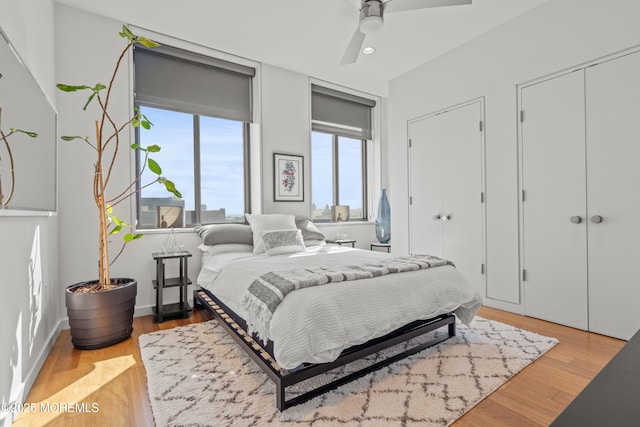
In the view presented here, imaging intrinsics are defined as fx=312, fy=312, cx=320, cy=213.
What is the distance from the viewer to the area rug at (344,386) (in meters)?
1.58

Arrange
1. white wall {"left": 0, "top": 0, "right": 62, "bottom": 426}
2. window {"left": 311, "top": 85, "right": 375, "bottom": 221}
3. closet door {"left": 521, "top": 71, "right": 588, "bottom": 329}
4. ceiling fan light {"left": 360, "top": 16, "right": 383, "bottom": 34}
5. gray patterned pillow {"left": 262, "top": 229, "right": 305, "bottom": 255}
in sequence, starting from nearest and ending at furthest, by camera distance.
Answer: white wall {"left": 0, "top": 0, "right": 62, "bottom": 426}
ceiling fan light {"left": 360, "top": 16, "right": 383, "bottom": 34}
closet door {"left": 521, "top": 71, "right": 588, "bottom": 329}
gray patterned pillow {"left": 262, "top": 229, "right": 305, "bottom": 255}
window {"left": 311, "top": 85, "right": 375, "bottom": 221}

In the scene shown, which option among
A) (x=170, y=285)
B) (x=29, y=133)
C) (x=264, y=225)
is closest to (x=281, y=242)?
(x=264, y=225)

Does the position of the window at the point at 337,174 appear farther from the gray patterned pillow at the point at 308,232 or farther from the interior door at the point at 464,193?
the interior door at the point at 464,193

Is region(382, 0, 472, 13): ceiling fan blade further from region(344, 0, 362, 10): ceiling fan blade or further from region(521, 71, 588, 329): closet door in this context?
region(521, 71, 588, 329): closet door

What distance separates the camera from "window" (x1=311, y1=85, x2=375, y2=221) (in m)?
4.79

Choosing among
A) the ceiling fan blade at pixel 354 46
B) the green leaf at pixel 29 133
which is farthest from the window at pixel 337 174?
the green leaf at pixel 29 133

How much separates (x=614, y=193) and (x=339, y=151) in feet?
11.4

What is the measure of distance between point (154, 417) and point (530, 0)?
13.9ft

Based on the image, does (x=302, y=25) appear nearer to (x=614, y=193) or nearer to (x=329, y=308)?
(x=329, y=308)

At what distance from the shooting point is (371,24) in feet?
7.93

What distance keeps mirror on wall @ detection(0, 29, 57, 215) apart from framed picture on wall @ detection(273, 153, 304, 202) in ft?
7.48

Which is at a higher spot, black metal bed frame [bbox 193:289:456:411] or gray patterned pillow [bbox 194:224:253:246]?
Answer: gray patterned pillow [bbox 194:224:253:246]

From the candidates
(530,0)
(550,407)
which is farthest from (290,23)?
(550,407)

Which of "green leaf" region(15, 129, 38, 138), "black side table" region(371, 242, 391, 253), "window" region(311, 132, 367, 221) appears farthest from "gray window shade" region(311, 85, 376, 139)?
"green leaf" region(15, 129, 38, 138)
